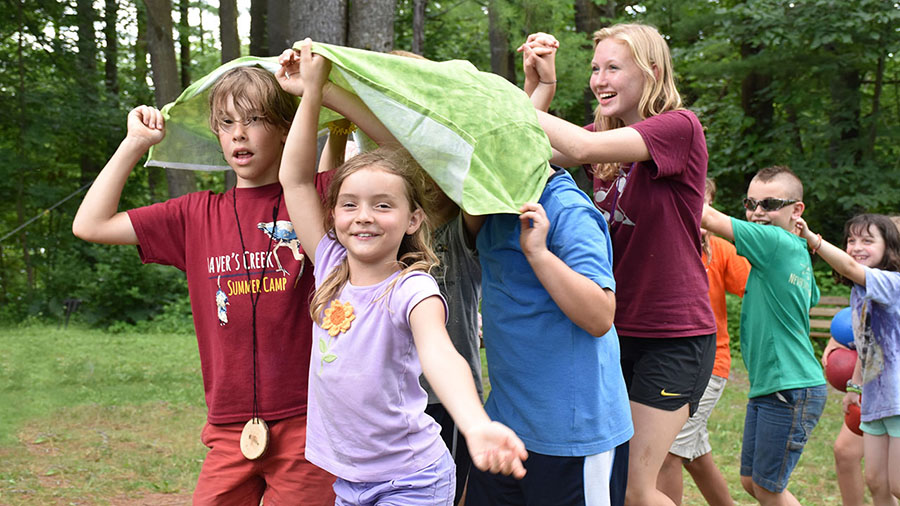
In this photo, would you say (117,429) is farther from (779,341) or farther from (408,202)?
(408,202)

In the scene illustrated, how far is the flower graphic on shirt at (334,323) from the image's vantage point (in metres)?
2.50

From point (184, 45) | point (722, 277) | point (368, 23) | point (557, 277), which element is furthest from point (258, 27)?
point (184, 45)

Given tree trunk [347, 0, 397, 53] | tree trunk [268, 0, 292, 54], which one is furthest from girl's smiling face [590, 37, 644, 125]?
tree trunk [268, 0, 292, 54]

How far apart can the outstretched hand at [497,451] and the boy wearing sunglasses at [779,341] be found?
2.85m

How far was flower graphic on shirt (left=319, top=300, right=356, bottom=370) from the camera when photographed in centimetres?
250

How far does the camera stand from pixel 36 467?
6422 mm

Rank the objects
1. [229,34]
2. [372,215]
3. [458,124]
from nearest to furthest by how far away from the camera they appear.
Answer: [458,124] → [372,215] → [229,34]

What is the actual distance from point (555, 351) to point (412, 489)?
58 cm

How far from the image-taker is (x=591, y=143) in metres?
2.83

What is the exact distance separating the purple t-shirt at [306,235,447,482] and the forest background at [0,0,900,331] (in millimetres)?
9967

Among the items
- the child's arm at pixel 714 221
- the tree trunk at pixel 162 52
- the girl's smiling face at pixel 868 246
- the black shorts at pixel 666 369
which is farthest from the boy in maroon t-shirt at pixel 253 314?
the tree trunk at pixel 162 52

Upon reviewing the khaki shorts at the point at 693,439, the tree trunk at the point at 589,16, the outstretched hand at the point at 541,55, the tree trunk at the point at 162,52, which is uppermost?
the tree trunk at the point at 589,16

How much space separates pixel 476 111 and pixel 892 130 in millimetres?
14255

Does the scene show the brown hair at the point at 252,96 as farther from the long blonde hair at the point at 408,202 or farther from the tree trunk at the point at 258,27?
the tree trunk at the point at 258,27
